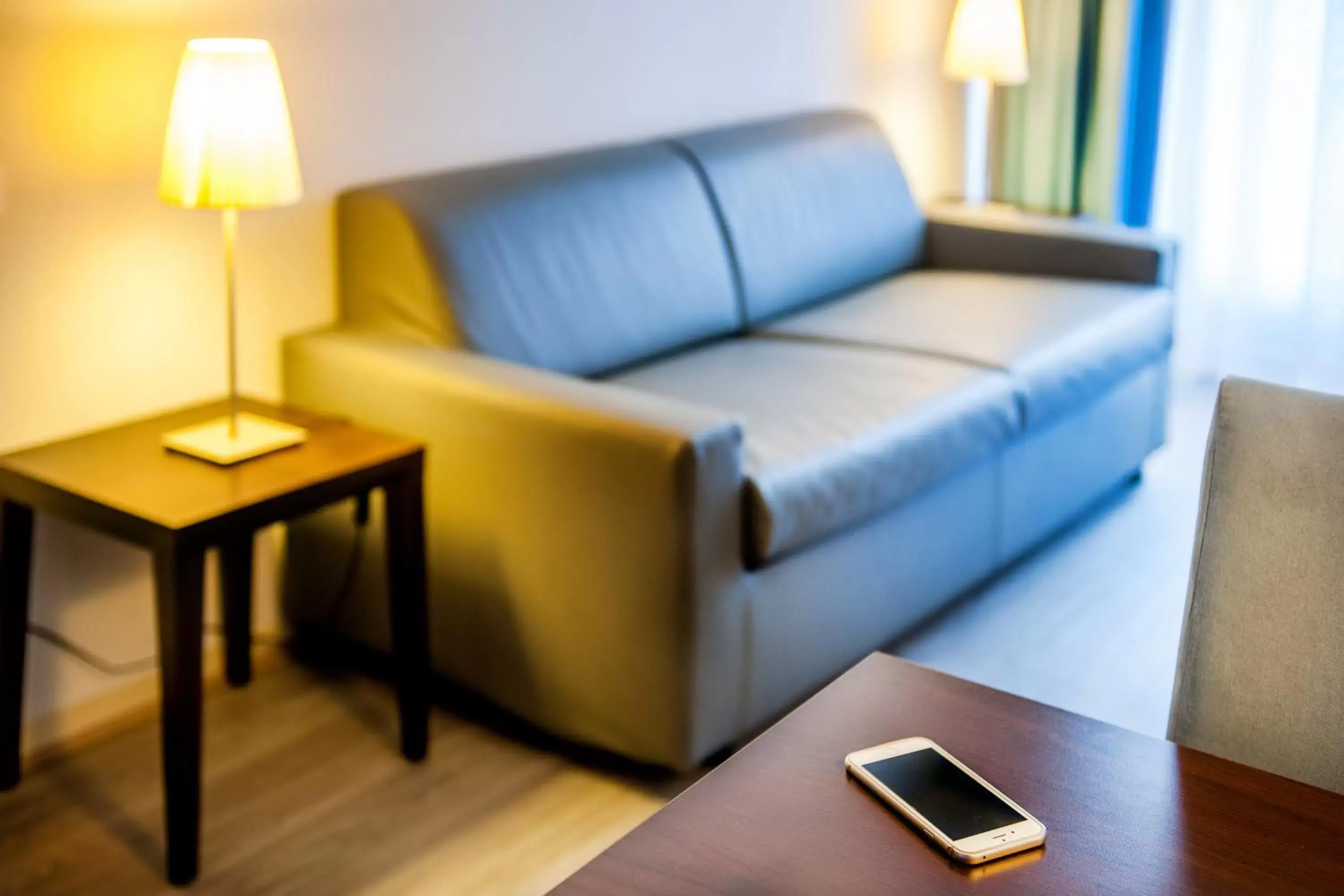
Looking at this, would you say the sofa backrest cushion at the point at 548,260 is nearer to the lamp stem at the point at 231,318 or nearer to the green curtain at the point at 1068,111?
the lamp stem at the point at 231,318

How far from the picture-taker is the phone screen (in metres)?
1.03

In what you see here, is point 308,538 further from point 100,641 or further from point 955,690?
point 955,690

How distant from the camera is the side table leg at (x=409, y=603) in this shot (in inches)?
86.5

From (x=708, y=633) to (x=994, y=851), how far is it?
1.19 meters

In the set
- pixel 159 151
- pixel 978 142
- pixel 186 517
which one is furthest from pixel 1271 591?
pixel 978 142

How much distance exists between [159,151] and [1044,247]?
213cm

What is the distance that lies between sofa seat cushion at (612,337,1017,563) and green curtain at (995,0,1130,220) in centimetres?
156

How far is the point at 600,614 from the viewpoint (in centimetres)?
222

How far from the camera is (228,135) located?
2.01 metres

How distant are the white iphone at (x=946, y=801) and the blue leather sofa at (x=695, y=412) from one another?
1.01 metres

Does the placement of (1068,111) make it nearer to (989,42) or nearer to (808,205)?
(989,42)

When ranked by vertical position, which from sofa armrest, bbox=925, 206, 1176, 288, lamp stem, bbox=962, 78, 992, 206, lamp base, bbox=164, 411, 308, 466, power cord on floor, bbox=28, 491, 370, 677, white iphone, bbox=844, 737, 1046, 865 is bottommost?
power cord on floor, bbox=28, 491, 370, 677

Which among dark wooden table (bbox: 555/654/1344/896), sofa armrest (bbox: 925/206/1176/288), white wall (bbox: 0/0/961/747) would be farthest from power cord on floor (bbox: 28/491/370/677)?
sofa armrest (bbox: 925/206/1176/288)

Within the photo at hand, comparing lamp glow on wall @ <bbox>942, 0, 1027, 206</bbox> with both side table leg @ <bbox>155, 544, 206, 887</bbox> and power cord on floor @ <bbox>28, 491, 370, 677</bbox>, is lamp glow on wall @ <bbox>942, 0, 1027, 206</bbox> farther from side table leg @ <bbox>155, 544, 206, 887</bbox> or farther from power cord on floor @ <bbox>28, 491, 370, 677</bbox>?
side table leg @ <bbox>155, 544, 206, 887</bbox>
